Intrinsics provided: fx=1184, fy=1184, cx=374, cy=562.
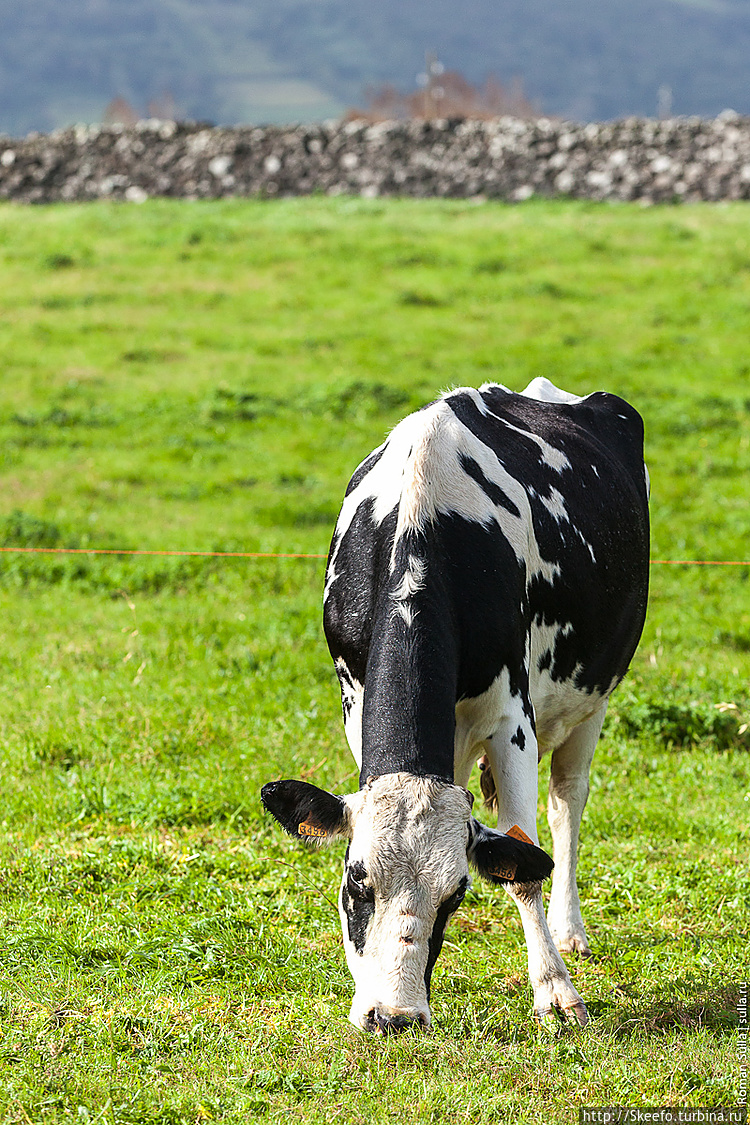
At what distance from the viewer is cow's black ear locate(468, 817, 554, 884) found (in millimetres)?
3688

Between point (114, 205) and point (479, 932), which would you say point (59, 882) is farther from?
point (114, 205)

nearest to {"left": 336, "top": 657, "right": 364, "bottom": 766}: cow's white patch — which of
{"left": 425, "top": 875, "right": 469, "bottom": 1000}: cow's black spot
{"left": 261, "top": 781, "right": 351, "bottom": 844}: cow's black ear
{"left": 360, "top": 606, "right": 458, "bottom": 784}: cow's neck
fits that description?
{"left": 360, "top": 606, "right": 458, "bottom": 784}: cow's neck

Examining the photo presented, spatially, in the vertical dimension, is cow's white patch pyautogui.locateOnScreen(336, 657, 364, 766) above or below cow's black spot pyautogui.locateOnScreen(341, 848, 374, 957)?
above

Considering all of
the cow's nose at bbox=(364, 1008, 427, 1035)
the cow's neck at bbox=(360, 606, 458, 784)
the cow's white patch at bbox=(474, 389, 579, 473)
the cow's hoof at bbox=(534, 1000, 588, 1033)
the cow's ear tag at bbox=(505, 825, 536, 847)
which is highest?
the cow's white patch at bbox=(474, 389, 579, 473)

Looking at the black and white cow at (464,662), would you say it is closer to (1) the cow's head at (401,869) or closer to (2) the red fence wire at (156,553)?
(1) the cow's head at (401,869)

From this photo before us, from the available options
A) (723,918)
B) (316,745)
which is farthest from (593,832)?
(316,745)

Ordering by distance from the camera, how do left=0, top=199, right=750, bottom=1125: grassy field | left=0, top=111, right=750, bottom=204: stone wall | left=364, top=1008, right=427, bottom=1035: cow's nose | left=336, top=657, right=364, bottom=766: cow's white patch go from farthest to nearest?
left=0, top=111, right=750, bottom=204: stone wall → left=336, top=657, right=364, bottom=766: cow's white patch → left=0, top=199, right=750, bottom=1125: grassy field → left=364, top=1008, right=427, bottom=1035: cow's nose

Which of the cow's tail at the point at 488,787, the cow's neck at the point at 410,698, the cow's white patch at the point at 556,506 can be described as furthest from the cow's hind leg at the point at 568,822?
the cow's neck at the point at 410,698

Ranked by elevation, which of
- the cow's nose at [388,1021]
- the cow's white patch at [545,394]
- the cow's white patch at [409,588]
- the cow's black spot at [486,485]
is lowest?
the cow's nose at [388,1021]

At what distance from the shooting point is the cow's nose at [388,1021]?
3.42m

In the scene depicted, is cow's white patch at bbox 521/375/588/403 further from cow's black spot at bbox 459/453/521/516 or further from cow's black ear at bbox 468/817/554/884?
cow's black ear at bbox 468/817/554/884

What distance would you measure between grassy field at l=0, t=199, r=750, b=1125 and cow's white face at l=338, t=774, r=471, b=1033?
1.69ft

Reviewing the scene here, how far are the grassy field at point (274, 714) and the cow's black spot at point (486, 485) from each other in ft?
6.49

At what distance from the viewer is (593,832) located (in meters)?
6.30
